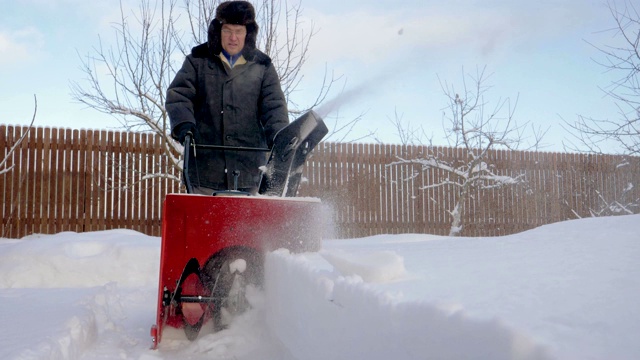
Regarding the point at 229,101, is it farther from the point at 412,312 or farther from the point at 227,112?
the point at 412,312

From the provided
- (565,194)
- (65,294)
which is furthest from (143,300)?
(565,194)

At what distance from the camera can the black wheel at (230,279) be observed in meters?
2.83

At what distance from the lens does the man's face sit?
3.61 m

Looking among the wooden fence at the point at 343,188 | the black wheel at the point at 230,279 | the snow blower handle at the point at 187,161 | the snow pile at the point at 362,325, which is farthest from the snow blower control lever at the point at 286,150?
the wooden fence at the point at 343,188

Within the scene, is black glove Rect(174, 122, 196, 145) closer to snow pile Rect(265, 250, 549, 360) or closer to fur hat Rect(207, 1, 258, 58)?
fur hat Rect(207, 1, 258, 58)

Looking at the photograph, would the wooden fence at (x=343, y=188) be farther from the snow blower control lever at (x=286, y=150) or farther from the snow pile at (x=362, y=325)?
the snow pile at (x=362, y=325)

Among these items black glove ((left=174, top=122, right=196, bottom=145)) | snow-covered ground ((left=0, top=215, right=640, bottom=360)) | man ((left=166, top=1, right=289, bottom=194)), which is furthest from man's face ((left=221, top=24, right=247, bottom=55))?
snow-covered ground ((left=0, top=215, right=640, bottom=360))

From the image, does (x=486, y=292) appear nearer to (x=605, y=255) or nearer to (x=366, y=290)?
(x=366, y=290)

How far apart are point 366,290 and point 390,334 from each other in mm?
207

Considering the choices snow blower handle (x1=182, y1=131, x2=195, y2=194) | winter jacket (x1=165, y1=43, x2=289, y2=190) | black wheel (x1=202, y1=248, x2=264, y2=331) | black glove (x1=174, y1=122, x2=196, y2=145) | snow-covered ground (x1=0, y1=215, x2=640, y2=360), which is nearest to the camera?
snow-covered ground (x1=0, y1=215, x2=640, y2=360)

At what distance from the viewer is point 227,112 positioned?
142 inches

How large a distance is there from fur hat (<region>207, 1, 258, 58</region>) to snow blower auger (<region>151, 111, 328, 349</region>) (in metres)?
1.22

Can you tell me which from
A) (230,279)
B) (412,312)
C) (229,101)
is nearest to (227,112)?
(229,101)

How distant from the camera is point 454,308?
1.07 metres
